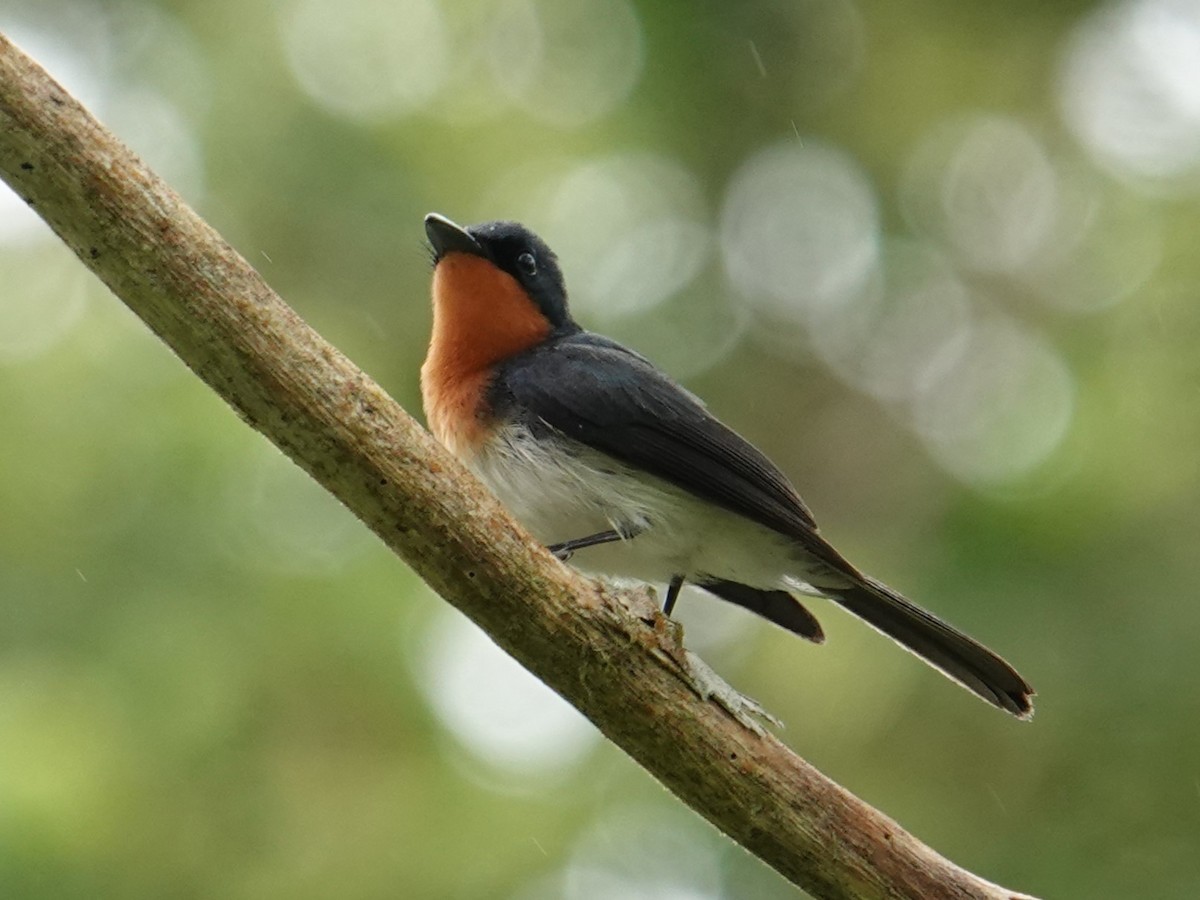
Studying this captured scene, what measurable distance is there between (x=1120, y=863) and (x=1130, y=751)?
1.21ft

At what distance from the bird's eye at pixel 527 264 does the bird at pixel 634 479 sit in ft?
0.68

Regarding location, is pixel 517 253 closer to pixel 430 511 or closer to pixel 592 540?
pixel 592 540

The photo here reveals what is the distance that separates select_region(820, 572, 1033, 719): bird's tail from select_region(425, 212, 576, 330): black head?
52.6 inches

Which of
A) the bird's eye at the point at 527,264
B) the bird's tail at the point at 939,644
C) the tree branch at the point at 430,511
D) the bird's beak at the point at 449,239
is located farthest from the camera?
the bird's eye at the point at 527,264

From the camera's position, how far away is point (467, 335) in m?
4.53

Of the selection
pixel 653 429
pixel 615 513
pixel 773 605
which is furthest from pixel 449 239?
pixel 773 605

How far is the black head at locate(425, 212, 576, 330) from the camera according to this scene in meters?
4.64

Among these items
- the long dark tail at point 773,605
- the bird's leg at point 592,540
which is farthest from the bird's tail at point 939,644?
the bird's leg at point 592,540

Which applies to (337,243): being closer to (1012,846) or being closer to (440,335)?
(440,335)

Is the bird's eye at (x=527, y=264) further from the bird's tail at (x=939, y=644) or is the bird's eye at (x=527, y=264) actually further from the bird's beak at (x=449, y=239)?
the bird's tail at (x=939, y=644)

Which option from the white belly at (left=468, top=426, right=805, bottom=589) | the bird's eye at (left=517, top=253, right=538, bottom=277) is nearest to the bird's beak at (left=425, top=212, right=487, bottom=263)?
the bird's eye at (left=517, top=253, right=538, bottom=277)

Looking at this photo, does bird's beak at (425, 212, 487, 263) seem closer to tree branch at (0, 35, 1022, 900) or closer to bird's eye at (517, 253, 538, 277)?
bird's eye at (517, 253, 538, 277)

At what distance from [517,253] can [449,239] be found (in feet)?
0.87

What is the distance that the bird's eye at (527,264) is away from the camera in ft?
15.7
